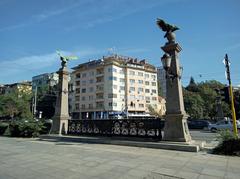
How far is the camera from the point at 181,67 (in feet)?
36.8

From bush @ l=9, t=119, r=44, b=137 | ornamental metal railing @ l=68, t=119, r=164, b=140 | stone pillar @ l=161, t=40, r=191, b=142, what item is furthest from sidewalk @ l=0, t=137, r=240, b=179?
bush @ l=9, t=119, r=44, b=137

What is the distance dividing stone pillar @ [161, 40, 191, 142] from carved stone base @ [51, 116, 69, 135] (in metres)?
8.08

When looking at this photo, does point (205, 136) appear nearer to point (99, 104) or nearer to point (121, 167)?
point (121, 167)

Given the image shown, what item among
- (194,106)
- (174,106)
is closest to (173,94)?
(174,106)

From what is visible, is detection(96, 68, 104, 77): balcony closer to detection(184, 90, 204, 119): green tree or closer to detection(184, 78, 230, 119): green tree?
detection(184, 78, 230, 119): green tree

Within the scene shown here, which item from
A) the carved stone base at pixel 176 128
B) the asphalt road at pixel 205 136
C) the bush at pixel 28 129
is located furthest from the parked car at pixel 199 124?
the carved stone base at pixel 176 128

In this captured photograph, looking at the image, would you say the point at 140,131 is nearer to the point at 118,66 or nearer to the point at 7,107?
the point at 7,107

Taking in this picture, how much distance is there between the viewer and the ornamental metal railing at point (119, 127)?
36.4ft

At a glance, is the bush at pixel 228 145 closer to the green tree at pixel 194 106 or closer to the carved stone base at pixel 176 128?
the carved stone base at pixel 176 128

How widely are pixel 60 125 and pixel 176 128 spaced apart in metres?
8.70

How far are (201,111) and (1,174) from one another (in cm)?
6247

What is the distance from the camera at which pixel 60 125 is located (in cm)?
1528

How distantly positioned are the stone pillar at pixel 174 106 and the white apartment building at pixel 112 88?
5009 cm

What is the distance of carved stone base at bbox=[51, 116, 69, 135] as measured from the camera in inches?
601
